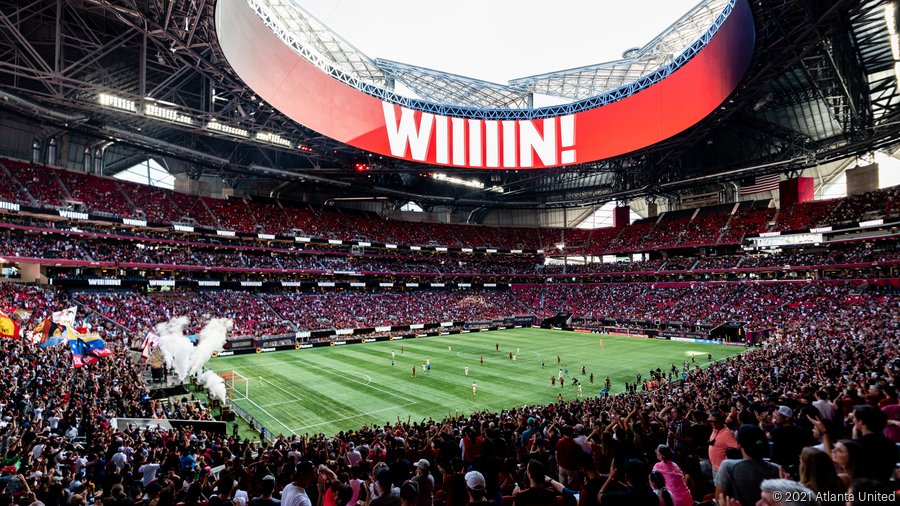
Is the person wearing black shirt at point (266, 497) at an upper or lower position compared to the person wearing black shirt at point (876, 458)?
lower

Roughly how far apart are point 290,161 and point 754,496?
65.2 metres

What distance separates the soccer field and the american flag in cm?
3081

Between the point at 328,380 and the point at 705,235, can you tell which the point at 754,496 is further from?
the point at 705,235

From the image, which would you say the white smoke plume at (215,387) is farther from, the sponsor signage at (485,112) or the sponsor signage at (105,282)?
the sponsor signage at (105,282)

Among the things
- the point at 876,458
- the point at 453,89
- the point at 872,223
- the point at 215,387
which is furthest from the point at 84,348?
the point at 872,223

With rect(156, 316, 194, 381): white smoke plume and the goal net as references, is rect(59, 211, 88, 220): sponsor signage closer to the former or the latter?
rect(156, 316, 194, 381): white smoke plume

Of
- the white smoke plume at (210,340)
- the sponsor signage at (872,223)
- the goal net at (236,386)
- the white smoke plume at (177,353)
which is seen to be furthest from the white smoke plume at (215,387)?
the sponsor signage at (872,223)

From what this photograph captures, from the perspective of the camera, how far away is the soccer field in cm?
2639

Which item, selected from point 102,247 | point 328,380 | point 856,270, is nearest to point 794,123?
point 856,270

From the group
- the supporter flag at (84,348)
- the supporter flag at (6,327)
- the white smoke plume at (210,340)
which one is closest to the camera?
the supporter flag at (6,327)

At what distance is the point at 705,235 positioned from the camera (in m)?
66.4

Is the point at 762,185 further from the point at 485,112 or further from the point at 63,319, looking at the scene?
the point at 63,319

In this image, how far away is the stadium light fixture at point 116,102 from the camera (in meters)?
35.5

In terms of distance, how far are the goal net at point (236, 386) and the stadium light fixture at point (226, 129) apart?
2253 centimetres
